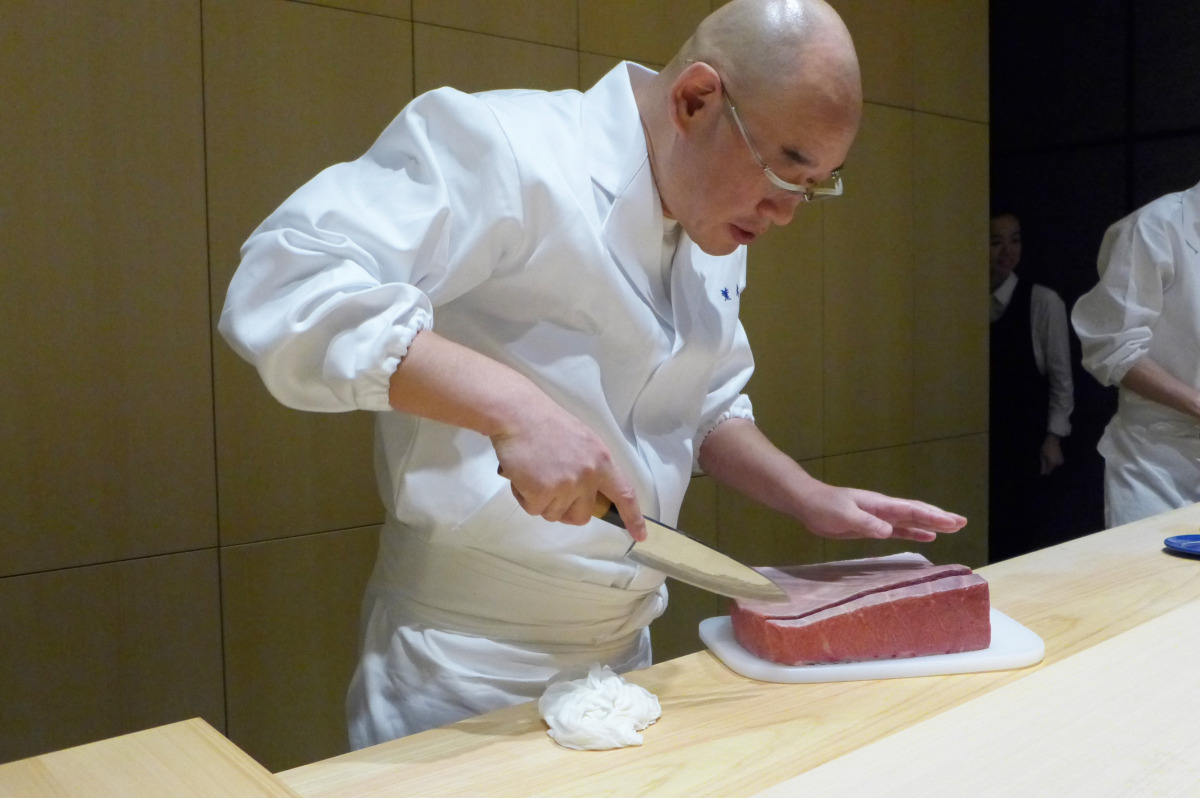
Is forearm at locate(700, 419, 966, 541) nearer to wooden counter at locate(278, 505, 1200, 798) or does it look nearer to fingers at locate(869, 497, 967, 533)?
fingers at locate(869, 497, 967, 533)

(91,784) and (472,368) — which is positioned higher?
(472,368)

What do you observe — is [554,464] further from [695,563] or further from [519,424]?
[695,563]

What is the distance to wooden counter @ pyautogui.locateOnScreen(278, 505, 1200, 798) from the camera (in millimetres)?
907

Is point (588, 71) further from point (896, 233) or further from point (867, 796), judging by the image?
point (867, 796)

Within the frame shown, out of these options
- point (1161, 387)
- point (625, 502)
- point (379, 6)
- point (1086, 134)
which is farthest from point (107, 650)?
point (1086, 134)

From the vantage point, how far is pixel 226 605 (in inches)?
98.7

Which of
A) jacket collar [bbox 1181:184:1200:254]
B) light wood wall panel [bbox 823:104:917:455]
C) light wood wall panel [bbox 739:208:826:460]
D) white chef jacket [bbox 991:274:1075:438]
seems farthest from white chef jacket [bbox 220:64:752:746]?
white chef jacket [bbox 991:274:1075:438]

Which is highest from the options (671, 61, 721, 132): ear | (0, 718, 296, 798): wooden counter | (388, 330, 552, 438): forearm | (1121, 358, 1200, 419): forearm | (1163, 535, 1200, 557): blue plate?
(671, 61, 721, 132): ear

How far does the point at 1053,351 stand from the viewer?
3996mm

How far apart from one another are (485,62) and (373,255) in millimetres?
1970

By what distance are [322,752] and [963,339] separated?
3217 mm

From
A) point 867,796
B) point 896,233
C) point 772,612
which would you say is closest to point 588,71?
point 896,233

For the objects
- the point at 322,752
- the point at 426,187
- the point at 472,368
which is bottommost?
the point at 322,752

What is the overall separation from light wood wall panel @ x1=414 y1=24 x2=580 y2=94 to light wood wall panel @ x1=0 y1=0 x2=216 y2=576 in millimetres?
601
